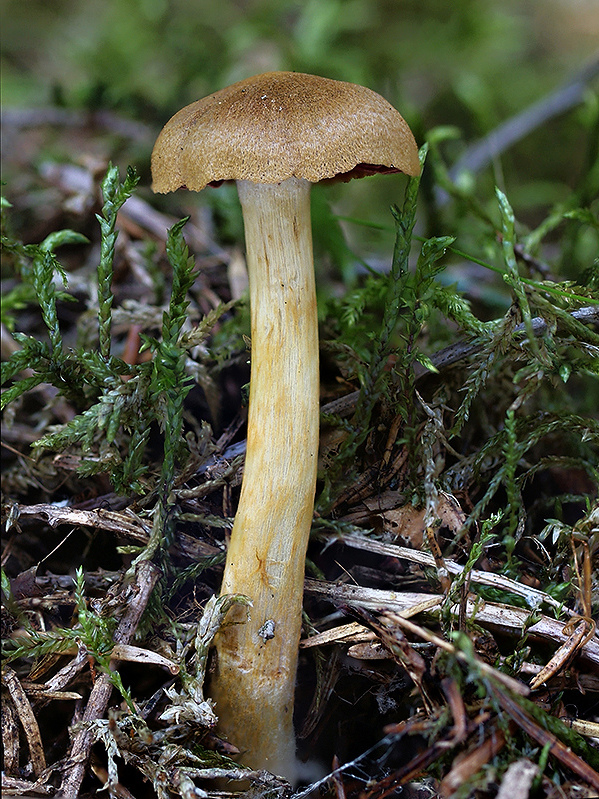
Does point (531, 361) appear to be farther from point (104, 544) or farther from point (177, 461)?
point (104, 544)

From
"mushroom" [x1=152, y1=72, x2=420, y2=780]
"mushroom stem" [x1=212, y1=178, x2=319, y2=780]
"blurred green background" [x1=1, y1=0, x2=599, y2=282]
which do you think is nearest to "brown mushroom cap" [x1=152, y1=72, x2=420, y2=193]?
"mushroom" [x1=152, y1=72, x2=420, y2=780]

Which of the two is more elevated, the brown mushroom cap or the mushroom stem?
the brown mushroom cap

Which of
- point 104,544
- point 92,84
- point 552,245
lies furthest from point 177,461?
point 552,245

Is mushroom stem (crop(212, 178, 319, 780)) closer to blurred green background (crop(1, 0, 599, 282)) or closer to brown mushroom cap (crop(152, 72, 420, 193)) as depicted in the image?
brown mushroom cap (crop(152, 72, 420, 193))

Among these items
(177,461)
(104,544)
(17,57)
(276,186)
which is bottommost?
(104,544)

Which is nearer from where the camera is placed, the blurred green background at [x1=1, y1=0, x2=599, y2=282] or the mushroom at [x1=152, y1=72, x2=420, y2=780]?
the mushroom at [x1=152, y1=72, x2=420, y2=780]

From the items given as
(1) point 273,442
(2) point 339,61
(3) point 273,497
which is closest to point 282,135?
(1) point 273,442

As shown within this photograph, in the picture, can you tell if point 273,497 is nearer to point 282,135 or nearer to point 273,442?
point 273,442
